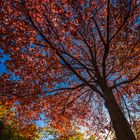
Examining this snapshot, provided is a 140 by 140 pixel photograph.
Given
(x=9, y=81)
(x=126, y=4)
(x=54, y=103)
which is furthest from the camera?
(x=54, y=103)

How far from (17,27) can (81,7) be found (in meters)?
3.36

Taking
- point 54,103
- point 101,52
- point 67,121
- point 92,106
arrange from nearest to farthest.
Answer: point 101,52
point 54,103
point 67,121
point 92,106

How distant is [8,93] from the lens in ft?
33.8

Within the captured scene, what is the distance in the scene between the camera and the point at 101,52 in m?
12.1

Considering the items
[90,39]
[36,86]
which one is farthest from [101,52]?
[36,86]

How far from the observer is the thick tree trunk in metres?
7.64

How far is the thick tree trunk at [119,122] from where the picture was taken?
764cm

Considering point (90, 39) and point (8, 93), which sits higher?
point (90, 39)

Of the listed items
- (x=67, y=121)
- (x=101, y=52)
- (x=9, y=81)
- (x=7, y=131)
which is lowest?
(x=67, y=121)

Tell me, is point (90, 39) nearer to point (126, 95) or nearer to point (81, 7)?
point (81, 7)

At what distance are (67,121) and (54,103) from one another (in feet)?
6.20

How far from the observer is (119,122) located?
8.15 metres

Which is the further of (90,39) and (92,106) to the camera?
(92,106)

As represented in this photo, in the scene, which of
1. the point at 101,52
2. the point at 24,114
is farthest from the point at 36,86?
the point at 101,52
